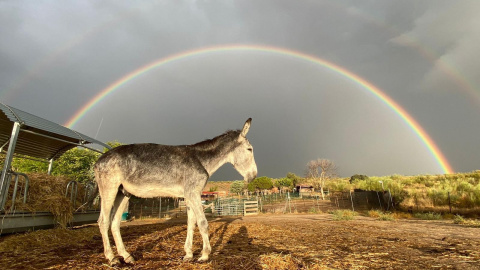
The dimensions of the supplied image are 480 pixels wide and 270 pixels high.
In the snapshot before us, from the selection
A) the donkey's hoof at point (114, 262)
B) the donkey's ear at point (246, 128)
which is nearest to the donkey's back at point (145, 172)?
the donkey's hoof at point (114, 262)

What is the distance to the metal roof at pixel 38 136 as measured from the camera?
7918mm

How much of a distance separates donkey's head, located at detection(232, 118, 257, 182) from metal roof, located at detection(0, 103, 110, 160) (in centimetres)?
702

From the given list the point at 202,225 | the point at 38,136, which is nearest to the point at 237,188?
the point at 38,136

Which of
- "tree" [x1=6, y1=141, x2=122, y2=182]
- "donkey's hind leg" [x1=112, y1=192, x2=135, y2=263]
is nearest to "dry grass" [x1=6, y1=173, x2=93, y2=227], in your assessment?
"donkey's hind leg" [x1=112, y1=192, x2=135, y2=263]

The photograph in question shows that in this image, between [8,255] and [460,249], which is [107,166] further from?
[460,249]

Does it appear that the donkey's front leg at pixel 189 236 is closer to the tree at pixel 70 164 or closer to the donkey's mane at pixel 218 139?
the donkey's mane at pixel 218 139

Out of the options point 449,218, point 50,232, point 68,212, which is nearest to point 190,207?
point 50,232

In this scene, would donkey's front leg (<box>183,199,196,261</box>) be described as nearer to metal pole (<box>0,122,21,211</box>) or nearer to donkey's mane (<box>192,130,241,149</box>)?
donkey's mane (<box>192,130,241,149</box>)

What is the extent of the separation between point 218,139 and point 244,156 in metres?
0.82

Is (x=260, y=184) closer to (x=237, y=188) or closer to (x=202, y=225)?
(x=237, y=188)

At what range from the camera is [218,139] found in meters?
6.13

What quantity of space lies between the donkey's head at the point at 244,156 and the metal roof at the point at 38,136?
702 cm

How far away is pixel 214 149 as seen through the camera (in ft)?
19.5

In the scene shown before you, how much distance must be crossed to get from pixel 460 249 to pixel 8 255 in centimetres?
1164
